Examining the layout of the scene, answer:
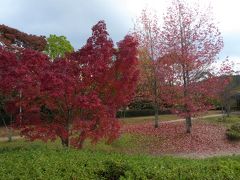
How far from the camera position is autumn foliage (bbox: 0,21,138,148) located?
1114cm

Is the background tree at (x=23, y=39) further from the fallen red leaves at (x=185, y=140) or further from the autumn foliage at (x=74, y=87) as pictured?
the autumn foliage at (x=74, y=87)

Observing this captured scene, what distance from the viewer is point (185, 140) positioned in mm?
21297

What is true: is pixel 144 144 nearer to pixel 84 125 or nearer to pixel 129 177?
pixel 84 125

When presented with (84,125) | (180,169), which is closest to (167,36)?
(84,125)

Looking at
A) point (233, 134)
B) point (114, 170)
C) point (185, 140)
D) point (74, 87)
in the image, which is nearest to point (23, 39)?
point (185, 140)

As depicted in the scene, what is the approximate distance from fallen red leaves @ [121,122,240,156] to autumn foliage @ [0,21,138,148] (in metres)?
7.44

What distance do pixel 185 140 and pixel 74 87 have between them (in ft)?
37.2

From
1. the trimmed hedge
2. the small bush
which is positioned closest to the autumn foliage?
the trimmed hedge

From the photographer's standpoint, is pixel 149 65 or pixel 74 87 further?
pixel 149 65

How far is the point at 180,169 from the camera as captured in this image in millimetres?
6781

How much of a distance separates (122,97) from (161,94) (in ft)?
37.8

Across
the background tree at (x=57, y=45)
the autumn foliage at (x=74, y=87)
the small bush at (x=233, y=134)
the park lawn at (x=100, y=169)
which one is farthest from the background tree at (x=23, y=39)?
the park lawn at (x=100, y=169)

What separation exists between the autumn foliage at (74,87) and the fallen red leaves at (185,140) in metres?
7.44

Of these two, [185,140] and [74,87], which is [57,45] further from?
[74,87]
